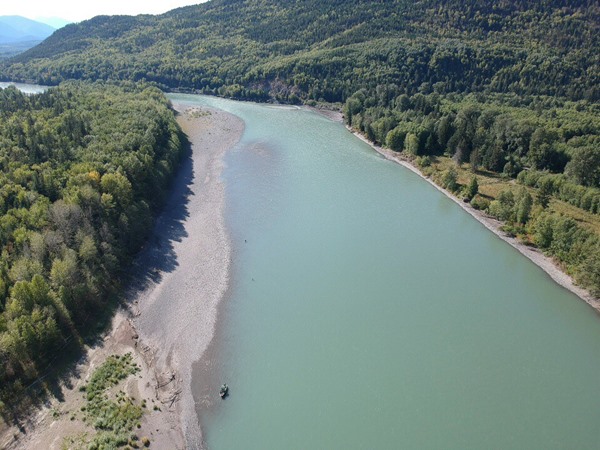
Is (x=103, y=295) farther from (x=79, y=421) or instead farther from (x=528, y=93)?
(x=528, y=93)

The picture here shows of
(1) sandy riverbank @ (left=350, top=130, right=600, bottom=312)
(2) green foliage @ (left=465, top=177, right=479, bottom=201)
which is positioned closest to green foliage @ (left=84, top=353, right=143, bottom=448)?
(1) sandy riverbank @ (left=350, top=130, right=600, bottom=312)

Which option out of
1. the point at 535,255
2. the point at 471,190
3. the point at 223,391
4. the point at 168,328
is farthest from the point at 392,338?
the point at 471,190

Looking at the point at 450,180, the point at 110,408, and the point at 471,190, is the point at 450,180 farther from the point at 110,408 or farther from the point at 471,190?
the point at 110,408

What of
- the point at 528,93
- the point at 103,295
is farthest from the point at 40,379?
the point at 528,93

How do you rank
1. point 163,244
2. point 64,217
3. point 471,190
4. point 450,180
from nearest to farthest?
point 64,217 → point 163,244 → point 471,190 → point 450,180

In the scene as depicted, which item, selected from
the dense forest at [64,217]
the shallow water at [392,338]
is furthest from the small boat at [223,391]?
the dense forest at [64,217]

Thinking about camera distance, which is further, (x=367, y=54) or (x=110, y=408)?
(x=367, y=54)

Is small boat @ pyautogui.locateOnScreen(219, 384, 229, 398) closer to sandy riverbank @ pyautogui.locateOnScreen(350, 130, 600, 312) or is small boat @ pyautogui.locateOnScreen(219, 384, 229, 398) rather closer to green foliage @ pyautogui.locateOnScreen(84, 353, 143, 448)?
green foliage @ pyautogui.locateOnScreen(84, 353, 143, 448)
